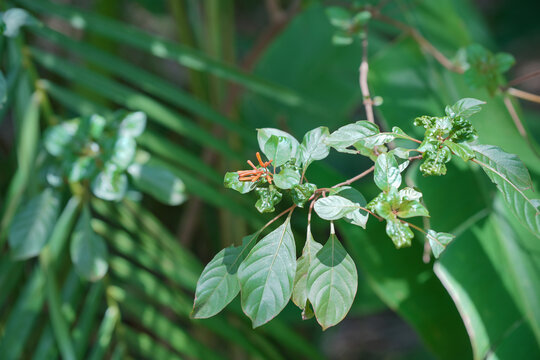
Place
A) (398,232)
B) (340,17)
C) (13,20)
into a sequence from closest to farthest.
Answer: (398,232), (13,20), (340,17)

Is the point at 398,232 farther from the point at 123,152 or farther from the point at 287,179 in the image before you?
the point at 123,152

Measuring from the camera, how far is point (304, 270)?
12.9 inches

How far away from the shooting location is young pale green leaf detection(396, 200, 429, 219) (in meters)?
0.29

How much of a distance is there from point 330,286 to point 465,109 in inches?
6.1

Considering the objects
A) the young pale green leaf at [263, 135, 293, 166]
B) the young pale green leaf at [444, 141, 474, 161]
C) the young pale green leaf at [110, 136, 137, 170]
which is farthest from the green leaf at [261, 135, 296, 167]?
the young pale green leaf at [110, 136, 137, 170]

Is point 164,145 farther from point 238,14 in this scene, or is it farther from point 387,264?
point 238,14

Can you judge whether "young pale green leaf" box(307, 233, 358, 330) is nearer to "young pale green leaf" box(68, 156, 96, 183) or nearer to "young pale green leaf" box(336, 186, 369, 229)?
"young pale green leaf" box(336, 186, 369, 229)

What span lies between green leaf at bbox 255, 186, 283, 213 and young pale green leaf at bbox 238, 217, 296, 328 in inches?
0.6

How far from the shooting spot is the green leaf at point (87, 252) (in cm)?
52

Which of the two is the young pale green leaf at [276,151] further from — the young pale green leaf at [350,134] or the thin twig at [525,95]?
the thin twig at [525,95]

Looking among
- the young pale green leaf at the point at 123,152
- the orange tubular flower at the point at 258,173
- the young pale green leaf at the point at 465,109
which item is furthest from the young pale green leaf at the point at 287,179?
the young pale green leaf at the point at 123,152

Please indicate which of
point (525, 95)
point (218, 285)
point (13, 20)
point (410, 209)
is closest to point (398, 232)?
point (410, 209)

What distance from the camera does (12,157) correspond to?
659mm

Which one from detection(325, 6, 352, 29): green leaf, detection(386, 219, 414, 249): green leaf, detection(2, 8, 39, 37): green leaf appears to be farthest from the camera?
detection(325, 6, 352, 29): green leaf
